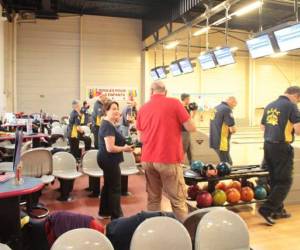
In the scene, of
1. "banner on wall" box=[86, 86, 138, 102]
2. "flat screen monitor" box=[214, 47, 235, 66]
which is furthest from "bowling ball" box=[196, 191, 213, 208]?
"banner on wall" box=[86, 86, 138, 102]

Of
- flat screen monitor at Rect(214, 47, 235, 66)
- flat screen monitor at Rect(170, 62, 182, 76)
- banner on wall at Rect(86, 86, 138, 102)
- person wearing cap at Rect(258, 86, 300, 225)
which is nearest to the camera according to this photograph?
person wearing cap at Rect(258, 86, 300, 225)

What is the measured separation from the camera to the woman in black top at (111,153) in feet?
12.3

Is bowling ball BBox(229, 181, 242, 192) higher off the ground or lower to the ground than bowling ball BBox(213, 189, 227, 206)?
higher

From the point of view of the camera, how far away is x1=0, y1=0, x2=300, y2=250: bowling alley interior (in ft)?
8.38

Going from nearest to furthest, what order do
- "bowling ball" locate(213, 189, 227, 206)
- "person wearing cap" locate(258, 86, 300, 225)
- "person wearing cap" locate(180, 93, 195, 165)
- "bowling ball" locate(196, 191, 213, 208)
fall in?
"person wearing cap" locate(258, 86, 300, 225), "bowling ball" locate(196, 191, 213, 208), "bowling ball" locate(213, 189, 227, 206), "person wearing cap" locate(180, 93, 195, 165)

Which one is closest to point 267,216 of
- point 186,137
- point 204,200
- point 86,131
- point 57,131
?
point 204,200

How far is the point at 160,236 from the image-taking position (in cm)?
208

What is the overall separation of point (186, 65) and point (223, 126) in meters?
4.02

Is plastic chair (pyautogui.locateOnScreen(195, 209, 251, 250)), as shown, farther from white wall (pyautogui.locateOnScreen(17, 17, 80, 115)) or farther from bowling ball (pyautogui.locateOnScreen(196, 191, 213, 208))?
white wall (pyautogui.locateOnScreen(17, 17, 80, 115))

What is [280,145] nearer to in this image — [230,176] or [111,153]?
[230,176]

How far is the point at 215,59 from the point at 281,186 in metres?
4.04

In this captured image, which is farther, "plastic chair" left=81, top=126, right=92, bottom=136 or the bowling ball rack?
"plastic chair" left=81, top=126, right=92, bottom=136

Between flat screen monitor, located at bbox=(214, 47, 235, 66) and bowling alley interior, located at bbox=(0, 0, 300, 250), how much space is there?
32mm

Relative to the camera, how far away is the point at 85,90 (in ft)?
39.8
